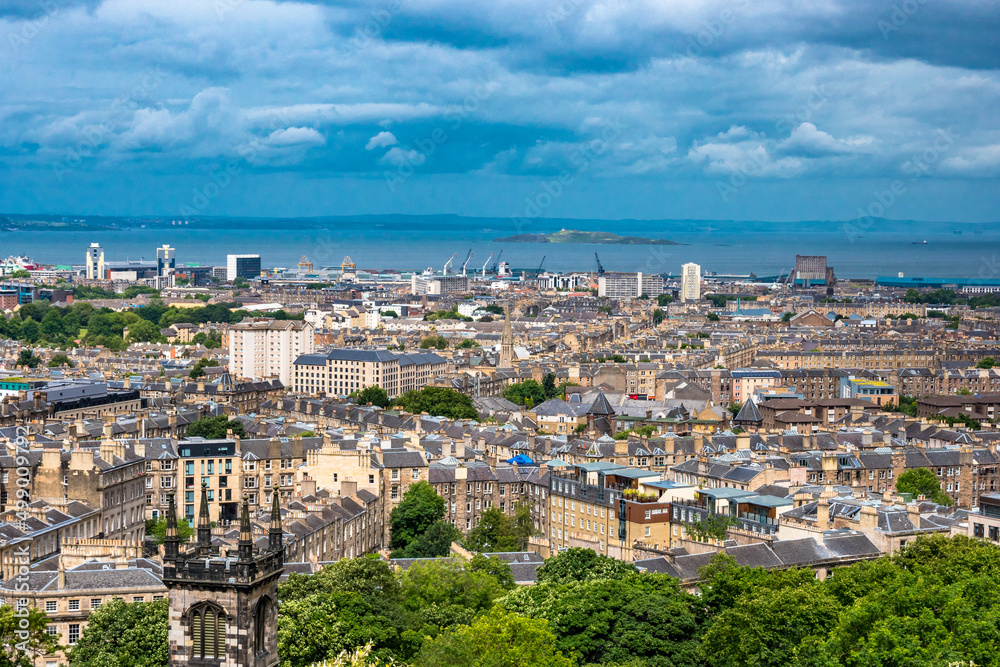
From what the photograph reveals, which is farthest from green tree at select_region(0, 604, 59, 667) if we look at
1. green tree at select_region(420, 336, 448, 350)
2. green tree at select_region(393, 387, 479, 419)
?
green tree at select_region(420, 336, 448, 350)

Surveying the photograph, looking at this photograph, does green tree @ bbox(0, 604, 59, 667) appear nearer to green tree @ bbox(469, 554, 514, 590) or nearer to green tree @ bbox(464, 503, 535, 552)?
green tree @ bbox(469, 554, 514, 590)

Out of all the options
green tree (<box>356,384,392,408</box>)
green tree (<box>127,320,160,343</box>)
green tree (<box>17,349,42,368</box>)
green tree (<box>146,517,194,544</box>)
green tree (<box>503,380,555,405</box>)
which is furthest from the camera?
green tree (<box>127,320,160,343</box>)

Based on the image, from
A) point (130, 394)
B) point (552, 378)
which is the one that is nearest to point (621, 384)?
point (552, 378)

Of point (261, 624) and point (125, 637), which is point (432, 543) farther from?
point (261, 624)

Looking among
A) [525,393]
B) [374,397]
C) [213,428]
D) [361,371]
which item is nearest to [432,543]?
[213,428]

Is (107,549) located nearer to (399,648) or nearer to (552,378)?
(399,648)

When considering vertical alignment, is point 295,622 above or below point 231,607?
below
